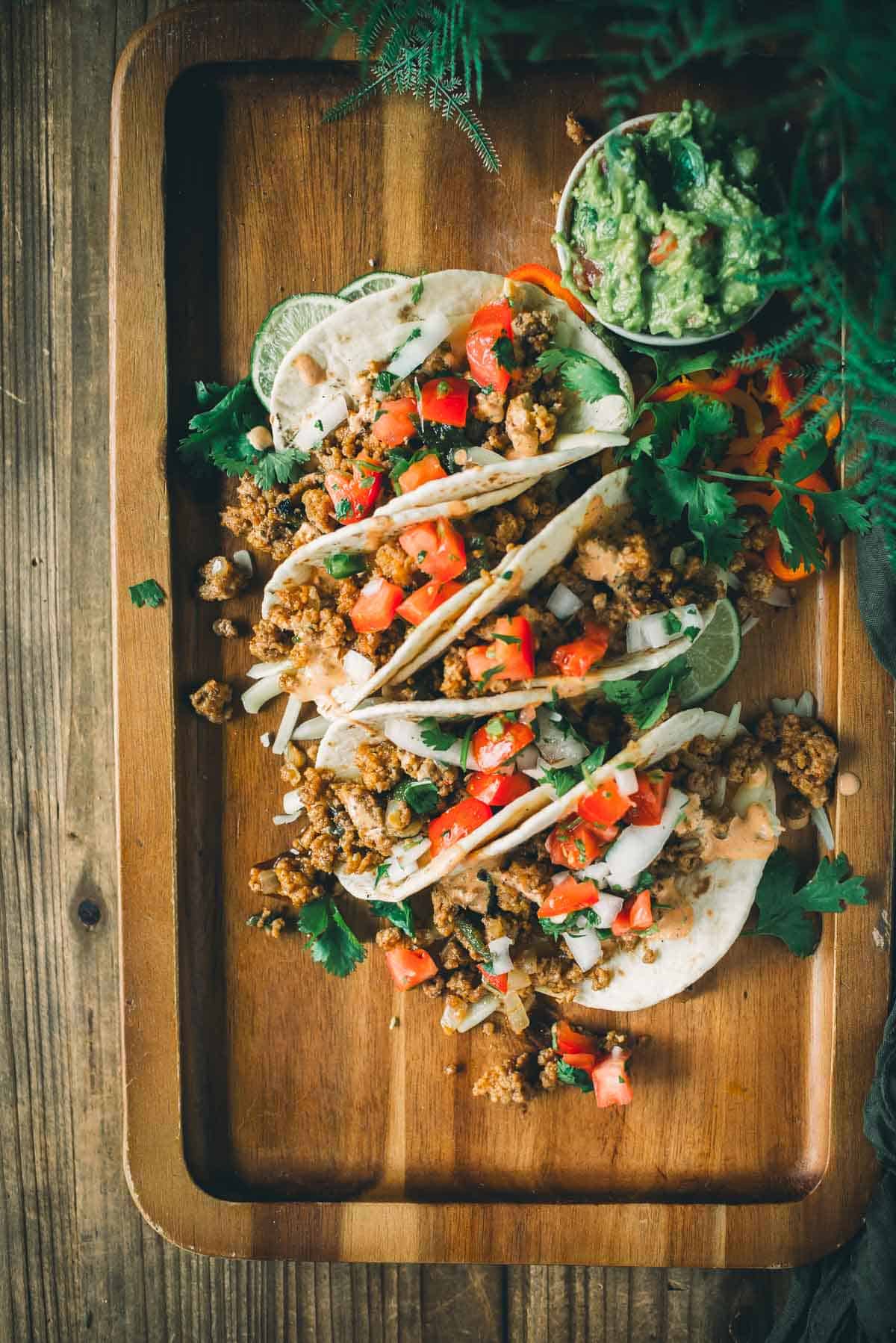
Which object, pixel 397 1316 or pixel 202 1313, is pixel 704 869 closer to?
pixel 397 1316

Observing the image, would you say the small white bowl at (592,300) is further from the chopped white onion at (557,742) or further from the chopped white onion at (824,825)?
the chopped white onion at (824,825)

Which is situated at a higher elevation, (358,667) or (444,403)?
(444,403)

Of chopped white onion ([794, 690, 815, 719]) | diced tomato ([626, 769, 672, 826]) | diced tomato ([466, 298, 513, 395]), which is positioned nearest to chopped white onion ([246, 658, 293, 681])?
diced tomato ([466, 298, 513, 395])

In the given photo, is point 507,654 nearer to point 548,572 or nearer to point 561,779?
point 548,572

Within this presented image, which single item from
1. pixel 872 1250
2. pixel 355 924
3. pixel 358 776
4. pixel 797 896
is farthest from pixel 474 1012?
pixel 872 1250

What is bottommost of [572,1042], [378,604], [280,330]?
[572,1042]
